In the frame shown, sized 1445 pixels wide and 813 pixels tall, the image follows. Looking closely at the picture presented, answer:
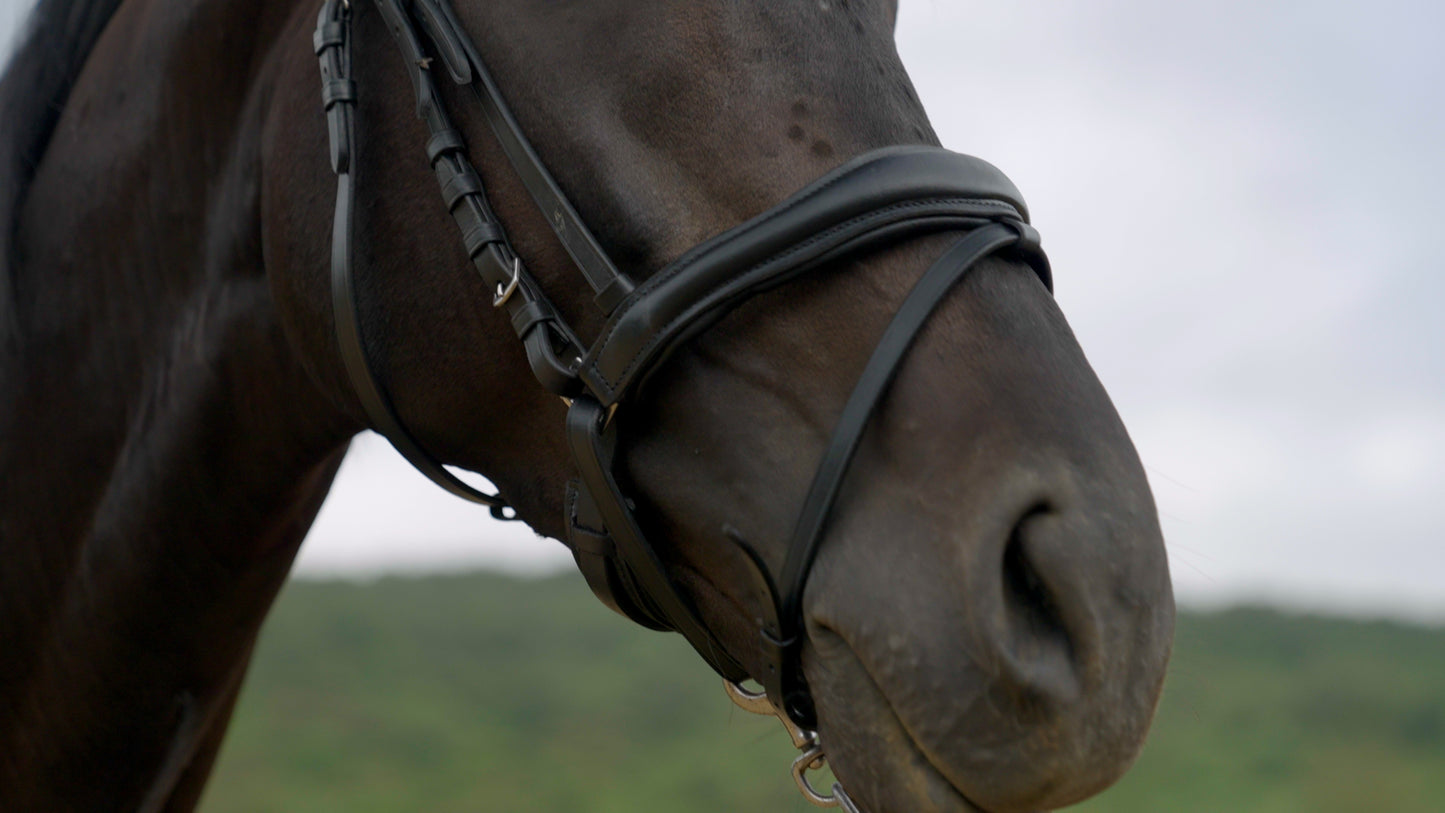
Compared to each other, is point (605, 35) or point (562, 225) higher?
point (605, 35)

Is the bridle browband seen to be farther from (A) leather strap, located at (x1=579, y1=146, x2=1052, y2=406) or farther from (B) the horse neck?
(B) the horse neck

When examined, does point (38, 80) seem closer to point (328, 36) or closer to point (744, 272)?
point (328, 36)

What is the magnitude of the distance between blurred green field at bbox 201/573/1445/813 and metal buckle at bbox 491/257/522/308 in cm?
636

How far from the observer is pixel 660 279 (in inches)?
68.7

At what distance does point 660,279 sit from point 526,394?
0.36m

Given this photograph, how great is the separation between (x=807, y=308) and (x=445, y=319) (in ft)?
2.19

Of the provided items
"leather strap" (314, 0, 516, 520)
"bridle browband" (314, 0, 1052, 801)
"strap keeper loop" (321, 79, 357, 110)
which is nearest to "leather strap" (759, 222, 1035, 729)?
"bridle browband" (314, 0, 1052, 801)

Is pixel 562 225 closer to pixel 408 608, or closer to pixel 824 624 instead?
pixel 824 624

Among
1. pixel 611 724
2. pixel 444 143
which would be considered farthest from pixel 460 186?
pixel 611 724

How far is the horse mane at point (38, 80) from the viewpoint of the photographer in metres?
2.65

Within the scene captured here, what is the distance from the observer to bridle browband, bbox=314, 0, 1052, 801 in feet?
5.43

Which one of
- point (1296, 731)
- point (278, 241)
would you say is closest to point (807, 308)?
point (278, 241)

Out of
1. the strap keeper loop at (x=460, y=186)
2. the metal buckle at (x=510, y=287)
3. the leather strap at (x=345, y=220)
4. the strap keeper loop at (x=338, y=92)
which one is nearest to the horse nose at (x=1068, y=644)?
the metal buckle at (x=510, y=287)

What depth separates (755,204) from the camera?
1.75 metres
